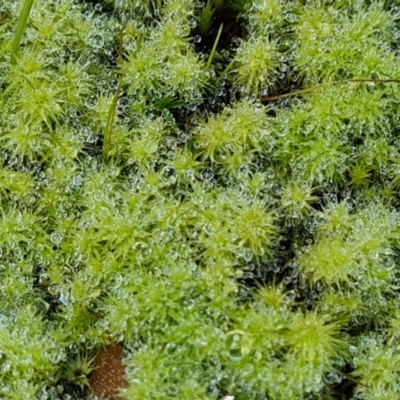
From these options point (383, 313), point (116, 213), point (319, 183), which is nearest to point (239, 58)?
point (319, 183)

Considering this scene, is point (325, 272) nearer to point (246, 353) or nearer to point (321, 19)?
point (246, 353)

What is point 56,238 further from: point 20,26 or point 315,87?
point 315,87

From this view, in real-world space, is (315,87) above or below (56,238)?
above

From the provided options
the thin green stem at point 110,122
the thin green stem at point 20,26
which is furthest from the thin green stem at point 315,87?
the thin green stem at point 20,26

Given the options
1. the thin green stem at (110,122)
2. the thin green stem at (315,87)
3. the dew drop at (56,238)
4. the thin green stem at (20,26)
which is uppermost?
the thin green stem at (315,87)

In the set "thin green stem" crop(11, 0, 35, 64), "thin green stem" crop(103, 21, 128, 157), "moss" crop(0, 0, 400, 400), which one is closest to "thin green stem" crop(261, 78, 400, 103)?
"moss" crop(0, 0, 400, 400)

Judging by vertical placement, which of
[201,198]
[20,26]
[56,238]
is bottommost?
[56,238]

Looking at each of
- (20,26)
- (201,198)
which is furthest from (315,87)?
(20,26)

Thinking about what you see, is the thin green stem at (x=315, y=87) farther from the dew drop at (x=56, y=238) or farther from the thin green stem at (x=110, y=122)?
the dew drop at (x=56, y=238)
